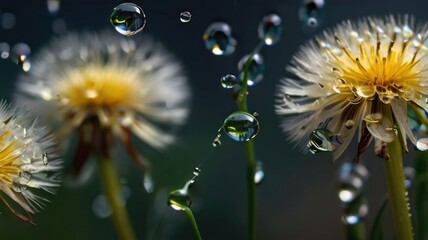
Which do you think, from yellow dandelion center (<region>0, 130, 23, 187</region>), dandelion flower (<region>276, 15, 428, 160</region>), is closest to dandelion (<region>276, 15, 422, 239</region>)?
dandelion flower (<region>276, 15, 428, 160</region>)

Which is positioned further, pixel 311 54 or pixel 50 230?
pixel 50 230

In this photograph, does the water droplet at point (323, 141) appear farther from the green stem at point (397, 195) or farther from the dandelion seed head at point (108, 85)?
the dandelion seed head at point (108, 85)

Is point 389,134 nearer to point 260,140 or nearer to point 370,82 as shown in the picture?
point 370,82

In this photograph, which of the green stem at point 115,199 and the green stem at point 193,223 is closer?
the green stem at point 193,223

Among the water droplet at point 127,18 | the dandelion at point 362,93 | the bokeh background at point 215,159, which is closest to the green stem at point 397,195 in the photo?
the dandelion at point 362,93

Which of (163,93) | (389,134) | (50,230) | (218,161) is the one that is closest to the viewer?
(389,134)

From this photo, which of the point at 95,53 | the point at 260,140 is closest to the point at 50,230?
the point at 95,53

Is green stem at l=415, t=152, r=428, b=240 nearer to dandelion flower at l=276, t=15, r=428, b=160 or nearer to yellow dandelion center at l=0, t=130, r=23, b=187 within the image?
dandelion flower at l=276, t=15, r=428, b=160
